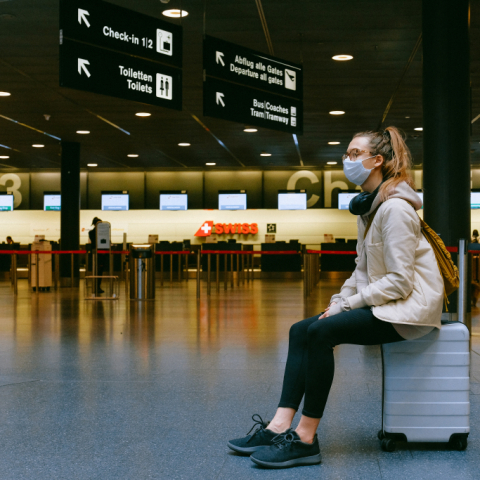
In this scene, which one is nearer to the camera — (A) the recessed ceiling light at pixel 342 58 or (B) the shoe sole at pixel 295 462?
(B) the shoe sole at pixel 295 462

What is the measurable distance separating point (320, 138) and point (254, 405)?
12.8m

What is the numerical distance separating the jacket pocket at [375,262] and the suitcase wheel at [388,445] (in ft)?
2.43

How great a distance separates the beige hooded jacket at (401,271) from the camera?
106 inches

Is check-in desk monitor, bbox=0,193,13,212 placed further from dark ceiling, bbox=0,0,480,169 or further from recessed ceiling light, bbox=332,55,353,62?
recessed ceiling light, bbox=332,55,353,62

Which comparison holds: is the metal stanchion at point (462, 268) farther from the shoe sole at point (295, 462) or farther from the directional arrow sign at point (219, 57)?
the directional arrow sign at point (219, 57)

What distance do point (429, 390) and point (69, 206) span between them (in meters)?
14.7

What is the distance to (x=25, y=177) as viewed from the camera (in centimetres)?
2366

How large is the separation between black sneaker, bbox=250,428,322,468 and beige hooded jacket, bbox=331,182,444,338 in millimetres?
646

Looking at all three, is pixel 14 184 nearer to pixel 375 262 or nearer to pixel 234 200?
pixel 234 200

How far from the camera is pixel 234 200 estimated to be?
22578mm

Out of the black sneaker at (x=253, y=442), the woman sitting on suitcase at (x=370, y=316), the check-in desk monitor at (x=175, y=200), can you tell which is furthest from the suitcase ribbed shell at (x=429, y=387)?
the check-in desk monitor at (x=175, y=200)

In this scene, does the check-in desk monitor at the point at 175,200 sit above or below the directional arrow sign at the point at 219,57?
below

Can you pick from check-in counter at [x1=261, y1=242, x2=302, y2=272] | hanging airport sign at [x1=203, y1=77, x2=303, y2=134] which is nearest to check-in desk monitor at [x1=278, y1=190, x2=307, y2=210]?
check-in counter at [x1=261, y1=242, x2=302, y2=272]

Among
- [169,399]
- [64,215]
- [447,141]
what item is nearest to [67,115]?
[64,215]
